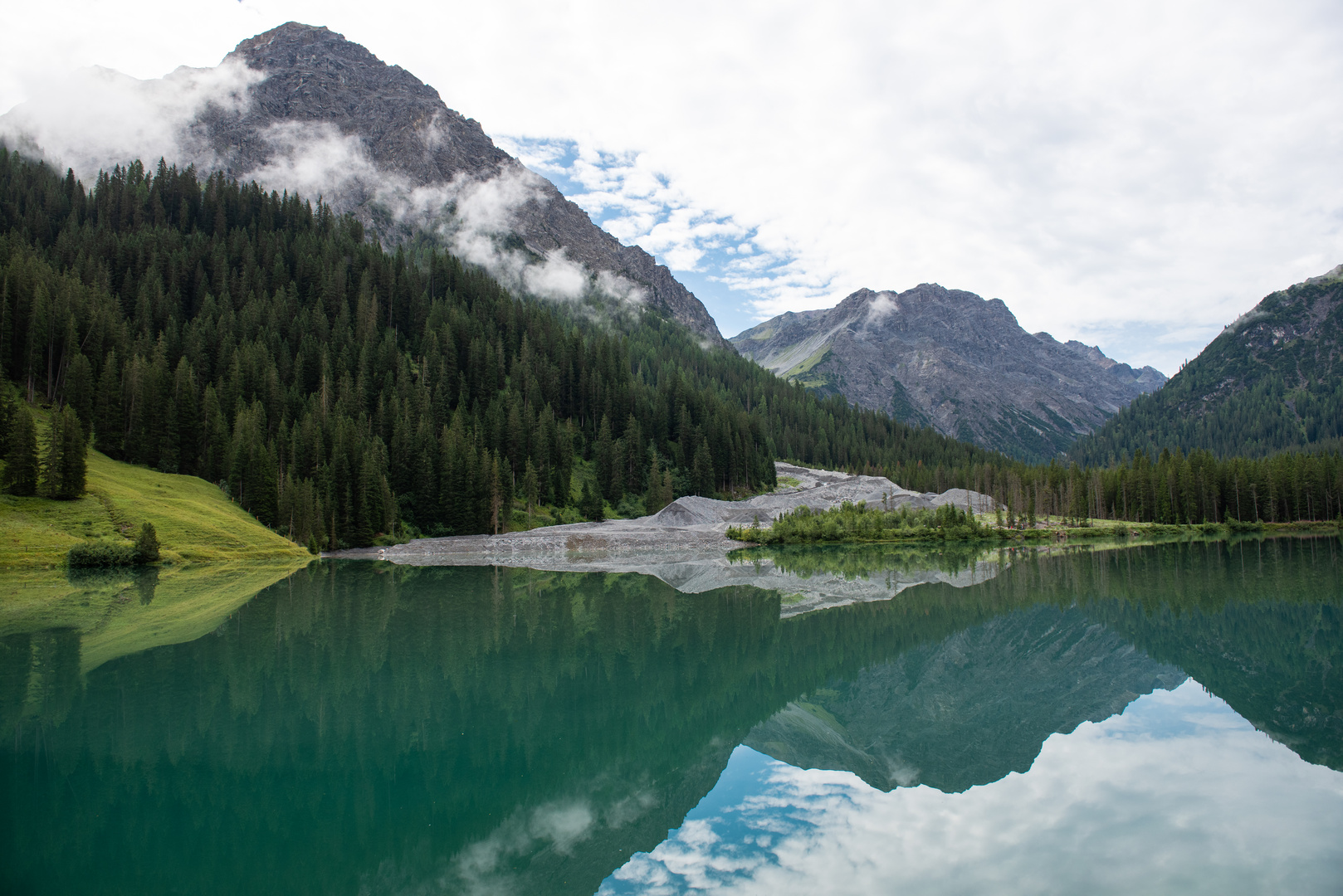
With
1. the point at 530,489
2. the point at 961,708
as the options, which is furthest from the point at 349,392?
the point at 961,708

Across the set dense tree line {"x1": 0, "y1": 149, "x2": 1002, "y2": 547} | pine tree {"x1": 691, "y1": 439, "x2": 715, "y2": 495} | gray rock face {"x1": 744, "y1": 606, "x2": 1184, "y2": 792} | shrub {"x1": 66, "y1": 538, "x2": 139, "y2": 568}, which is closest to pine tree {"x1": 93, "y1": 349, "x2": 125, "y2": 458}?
dense tree line {"x1": 0, "y1": 149, "x2": 1002, "y2": 547}

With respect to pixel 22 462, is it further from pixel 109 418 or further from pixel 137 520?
pixel 109 418

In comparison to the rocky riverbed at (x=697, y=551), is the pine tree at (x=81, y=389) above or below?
above

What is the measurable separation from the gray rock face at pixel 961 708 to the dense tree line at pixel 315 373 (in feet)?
216

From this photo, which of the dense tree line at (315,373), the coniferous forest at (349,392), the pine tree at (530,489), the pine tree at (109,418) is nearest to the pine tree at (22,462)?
the coniferous forest at (349,392)


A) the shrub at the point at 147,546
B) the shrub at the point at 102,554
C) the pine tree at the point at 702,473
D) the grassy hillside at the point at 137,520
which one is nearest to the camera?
the shrub at the point at 102,554

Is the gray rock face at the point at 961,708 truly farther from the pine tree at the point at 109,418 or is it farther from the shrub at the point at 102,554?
the pine tree at the point at 109,418

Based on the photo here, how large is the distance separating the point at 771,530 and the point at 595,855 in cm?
7808

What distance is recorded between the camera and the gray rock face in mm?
17750

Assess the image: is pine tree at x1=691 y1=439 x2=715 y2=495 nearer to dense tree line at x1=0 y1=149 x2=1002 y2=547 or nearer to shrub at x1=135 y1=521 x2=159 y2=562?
dense tree line at x1=0 y1=149 x2=1002 y2=547

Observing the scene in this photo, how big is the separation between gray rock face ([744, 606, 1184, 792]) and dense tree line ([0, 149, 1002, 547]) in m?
→ 65.8

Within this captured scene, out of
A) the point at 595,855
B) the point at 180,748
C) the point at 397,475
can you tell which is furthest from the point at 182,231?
the point at 595,855

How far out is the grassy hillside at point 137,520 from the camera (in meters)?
53.0

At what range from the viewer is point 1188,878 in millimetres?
11188
